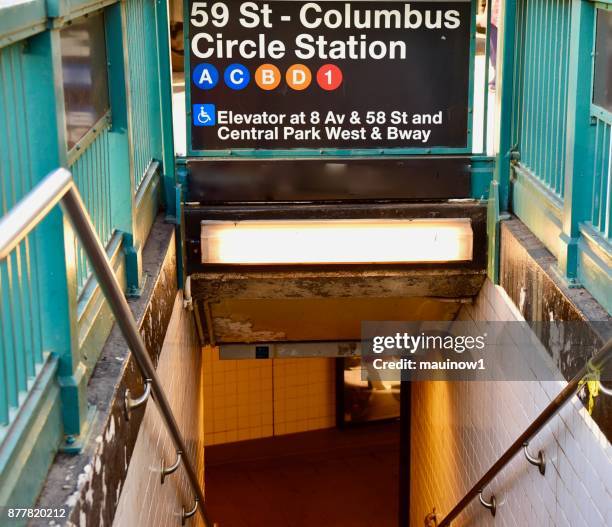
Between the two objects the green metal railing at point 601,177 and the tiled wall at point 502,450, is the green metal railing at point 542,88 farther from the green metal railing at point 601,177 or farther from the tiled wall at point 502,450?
the tiled wall at point 502,450

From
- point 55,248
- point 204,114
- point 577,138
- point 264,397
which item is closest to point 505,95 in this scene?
point 577,138

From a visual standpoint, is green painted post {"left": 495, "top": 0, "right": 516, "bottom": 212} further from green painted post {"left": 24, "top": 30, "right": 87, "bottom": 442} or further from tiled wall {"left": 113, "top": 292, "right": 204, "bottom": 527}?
green painted post {"left": 24, "top": 30, "right": 87, "bottom": 442}

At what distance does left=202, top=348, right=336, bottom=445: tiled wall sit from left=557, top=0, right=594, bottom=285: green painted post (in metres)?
5.59

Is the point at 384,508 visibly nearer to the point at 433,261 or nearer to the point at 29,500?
the point at 433,261

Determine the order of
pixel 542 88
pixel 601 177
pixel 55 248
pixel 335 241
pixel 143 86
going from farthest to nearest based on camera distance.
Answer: pixel 335 241
pixel 143 86
pixel 542 88
pixel 601 177
pixel 55 248

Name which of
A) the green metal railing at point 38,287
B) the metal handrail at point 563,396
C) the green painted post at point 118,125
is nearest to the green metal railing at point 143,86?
the green painted post at point 118,125

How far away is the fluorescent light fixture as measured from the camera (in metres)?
4.75

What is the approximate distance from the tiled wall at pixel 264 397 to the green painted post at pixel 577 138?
5592 mm

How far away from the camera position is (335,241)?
15.7 ft

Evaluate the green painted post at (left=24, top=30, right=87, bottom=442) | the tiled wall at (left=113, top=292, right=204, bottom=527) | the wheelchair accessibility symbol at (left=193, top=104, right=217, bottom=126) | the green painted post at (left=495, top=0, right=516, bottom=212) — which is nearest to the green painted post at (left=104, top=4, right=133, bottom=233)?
the tiled wall at (left=113, top=292, right=204, bottom=527)

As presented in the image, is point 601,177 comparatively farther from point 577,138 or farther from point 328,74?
point 328,74

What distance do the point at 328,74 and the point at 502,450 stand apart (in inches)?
78.0

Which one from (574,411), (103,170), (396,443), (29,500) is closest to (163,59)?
(103,170)

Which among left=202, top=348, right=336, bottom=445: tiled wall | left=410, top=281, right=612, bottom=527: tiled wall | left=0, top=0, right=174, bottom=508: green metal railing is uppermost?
left=0, top=0, right=174, bottom=508: green metal railing
